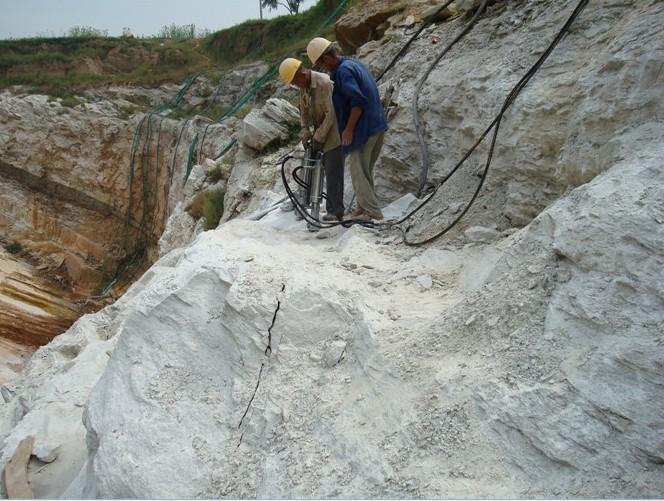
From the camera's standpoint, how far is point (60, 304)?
14516 millimetres

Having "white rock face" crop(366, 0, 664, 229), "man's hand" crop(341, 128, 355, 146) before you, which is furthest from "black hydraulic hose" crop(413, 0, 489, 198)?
"man's hand" crop(341, 128, 355, 146)

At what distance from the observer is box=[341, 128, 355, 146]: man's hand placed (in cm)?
455

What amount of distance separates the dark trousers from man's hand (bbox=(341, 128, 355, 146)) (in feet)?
0.63

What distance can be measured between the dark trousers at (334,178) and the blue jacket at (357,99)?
148 millimetres

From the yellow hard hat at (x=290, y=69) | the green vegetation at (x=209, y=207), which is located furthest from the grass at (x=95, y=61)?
the yellow hard hat at (x=290, y=69)

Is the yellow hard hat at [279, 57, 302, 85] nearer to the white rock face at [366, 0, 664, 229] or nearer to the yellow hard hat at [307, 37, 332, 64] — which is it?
the yellow hard hat at [307, 37, 332, 64]

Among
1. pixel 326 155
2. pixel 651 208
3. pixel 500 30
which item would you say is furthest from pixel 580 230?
pixel 500 30

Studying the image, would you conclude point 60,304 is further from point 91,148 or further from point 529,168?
point 529,168

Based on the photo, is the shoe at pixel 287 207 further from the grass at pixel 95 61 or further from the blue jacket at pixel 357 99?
the grass at pixel 95 61

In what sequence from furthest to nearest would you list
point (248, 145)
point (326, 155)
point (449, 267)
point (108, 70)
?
point (108, 70) → point (248, 145) → point (326, 155) → point (449, 267)

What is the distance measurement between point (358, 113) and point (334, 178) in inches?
26.3

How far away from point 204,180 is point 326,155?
6.57m

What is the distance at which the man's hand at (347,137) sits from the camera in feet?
14.9

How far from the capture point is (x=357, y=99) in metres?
4.42
